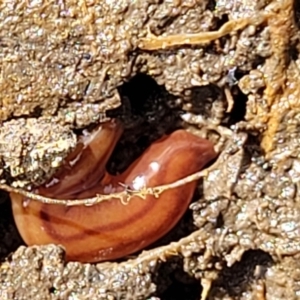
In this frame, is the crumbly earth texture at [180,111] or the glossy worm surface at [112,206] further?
the glossy worm surface at [112,206]

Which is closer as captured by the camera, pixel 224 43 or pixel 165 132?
pixel 224 43

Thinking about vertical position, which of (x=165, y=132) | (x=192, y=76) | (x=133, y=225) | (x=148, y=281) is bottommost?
(x=148, y=281)

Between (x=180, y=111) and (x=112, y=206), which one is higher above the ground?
(x=180, y=111)

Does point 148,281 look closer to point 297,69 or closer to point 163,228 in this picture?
point 163,228

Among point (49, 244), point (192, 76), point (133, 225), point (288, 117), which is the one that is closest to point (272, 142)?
point (288, 117)
